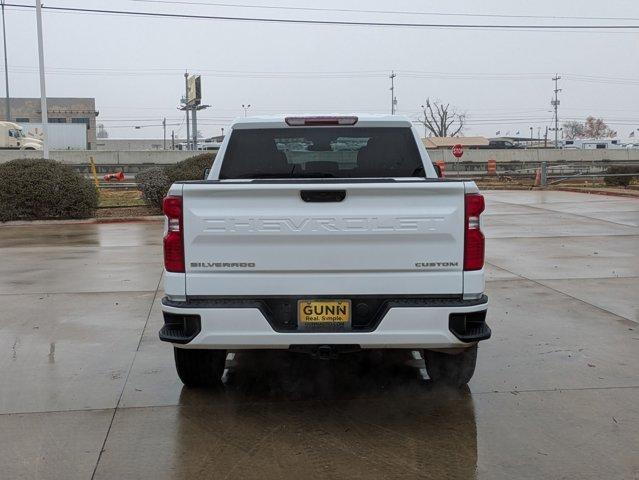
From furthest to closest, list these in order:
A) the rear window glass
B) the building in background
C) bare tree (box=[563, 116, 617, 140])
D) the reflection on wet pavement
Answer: bare tree (box=[563, 116, 617, 140])
the building in background
the rear window glass
the reflection on wet pavement

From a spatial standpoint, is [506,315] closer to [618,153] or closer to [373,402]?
[373,402]

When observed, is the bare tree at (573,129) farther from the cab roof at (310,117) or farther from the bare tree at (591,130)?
the cab roof at (310,117)

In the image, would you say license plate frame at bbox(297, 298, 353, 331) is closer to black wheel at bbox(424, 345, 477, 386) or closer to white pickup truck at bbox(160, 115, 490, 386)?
white pickup truck at bbox(160, 115, 490, 386)

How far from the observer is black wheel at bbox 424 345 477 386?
5.04m

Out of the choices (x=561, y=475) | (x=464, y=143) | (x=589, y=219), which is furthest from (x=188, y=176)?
(x=464, y=143)

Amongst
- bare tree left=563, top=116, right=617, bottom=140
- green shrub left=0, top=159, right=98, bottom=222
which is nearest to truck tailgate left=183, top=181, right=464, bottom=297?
green shrub left=0, top=159, right=98, bottom=222

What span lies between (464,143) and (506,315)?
88284 millimetres

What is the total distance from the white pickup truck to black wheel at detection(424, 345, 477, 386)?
2.37 feet

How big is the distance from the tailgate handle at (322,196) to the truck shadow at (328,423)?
1.45 metres

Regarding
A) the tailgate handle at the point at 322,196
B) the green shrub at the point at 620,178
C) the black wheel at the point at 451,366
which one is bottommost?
the black wheel at the point at 451,366

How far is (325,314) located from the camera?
4.30 metres

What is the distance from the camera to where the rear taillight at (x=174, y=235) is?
167 inches

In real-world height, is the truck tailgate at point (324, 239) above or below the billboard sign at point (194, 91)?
below

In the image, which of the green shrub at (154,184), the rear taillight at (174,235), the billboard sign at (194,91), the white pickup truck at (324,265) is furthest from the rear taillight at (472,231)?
the billboard sign at (194,91)
